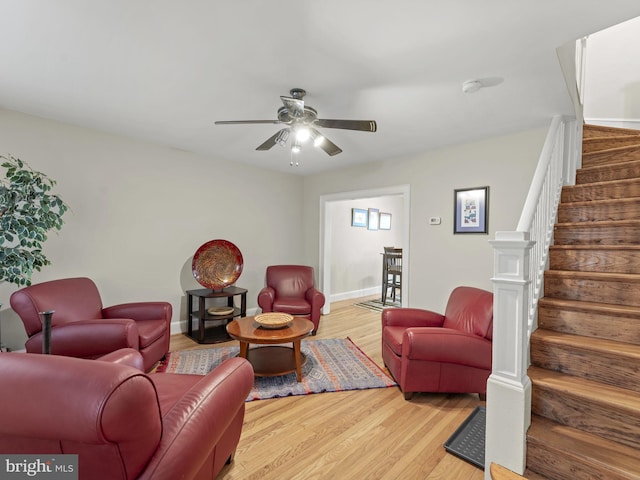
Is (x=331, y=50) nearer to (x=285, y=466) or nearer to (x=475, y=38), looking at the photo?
(x=475, y=38)

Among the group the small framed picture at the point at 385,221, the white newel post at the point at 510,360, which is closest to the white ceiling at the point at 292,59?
the white newel post at the point at 510,360

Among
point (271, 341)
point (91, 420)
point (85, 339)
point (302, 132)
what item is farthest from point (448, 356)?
point (85, 339)

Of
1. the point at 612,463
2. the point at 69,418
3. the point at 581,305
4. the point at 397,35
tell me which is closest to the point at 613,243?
the point at 581,305

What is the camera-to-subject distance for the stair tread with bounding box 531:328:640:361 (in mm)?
1627

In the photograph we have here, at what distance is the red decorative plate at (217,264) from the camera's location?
4.00 metres

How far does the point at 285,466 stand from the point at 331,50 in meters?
2.45

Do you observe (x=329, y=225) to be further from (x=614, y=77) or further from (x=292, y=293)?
(x=614, y=77)

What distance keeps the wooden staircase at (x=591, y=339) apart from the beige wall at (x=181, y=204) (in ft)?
2.41

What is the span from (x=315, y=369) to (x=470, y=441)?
1.43m

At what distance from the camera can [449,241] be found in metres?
3.64

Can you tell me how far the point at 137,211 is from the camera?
3676 millimetres

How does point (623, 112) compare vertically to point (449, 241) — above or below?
above

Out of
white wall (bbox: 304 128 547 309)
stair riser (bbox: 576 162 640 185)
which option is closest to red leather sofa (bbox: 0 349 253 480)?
white wall (bbox: 304 128 547 309)

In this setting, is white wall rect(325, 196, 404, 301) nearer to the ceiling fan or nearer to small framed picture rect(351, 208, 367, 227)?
small framed picture rect(351, 208, 367, 227)
